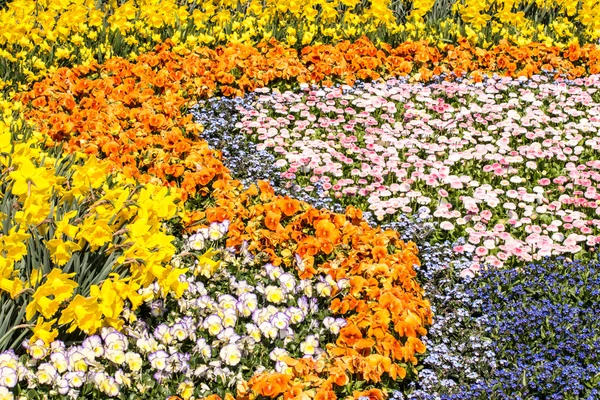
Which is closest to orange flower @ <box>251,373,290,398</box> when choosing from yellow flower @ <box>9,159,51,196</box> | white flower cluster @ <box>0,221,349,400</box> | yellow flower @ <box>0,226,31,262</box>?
white flower cluster @ <box>0,221,349,400</box>

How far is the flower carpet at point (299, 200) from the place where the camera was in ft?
9.71

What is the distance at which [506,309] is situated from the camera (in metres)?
3.58

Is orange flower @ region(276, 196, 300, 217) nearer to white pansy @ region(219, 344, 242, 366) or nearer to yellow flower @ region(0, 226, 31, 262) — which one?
white pansy @ region(219, 344, 242, 366)

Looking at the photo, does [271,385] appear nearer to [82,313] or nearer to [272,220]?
[82,313]

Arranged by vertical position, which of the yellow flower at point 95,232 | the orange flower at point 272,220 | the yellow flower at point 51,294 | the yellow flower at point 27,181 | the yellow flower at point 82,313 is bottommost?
the orange flower at point 272,220

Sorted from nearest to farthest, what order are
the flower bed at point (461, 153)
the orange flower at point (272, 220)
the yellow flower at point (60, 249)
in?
1. the yellow flower at point (60, 249)
2. the orange flower at point (272, 220)
3. the flower bed at point (461, 153)

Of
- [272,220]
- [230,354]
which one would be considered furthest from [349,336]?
[272,220]

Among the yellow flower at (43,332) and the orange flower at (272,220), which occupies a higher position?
the yellow flower at (43,332)

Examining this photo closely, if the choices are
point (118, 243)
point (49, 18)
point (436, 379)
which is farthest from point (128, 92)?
point (436, 379)

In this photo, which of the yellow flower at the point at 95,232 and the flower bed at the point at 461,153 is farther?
the flower bed at the point at 461,153

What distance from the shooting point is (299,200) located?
4539mm

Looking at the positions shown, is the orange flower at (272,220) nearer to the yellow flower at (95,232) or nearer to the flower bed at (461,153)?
the flower bed at (461,153)

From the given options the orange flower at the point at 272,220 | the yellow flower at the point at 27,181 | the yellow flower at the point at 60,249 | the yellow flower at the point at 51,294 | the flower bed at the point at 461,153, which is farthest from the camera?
the flower bed at the point at 461,153

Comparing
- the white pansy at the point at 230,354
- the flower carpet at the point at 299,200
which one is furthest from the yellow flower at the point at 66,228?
the white pansy at the point at 230,354
